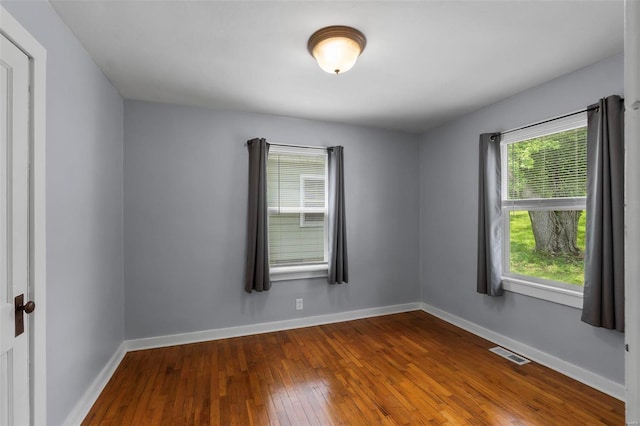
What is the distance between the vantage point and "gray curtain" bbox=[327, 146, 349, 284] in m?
3.68

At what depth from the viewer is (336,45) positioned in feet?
6.40

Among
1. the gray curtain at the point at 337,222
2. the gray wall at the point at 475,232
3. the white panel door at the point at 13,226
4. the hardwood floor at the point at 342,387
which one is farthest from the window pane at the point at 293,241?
the white panel door at the point at 13,226

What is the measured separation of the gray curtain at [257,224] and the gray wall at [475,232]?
219 cm

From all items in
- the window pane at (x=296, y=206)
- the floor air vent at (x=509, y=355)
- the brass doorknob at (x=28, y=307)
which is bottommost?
the floor air vent at (x=509, y=355)

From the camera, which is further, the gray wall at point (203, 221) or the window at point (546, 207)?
the gray wall at point (203, 221)

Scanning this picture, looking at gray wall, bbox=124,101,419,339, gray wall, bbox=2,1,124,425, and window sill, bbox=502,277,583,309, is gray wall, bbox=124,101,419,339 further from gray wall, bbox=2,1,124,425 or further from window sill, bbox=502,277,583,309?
window sill, bbox=502,277,583,309

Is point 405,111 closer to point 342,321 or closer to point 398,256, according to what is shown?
point 398,256

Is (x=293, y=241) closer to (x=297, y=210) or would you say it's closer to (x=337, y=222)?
(x=297, y=210)

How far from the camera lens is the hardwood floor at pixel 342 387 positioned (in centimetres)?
205

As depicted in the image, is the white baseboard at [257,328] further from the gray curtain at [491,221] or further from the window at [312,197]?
the gray curtain at [491,221]

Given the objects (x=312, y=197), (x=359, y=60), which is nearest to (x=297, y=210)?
(x=312, y=197)

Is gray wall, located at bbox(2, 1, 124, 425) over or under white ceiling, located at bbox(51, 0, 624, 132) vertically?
under

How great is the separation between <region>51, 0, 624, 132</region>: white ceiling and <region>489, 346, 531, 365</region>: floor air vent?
2.46 metres

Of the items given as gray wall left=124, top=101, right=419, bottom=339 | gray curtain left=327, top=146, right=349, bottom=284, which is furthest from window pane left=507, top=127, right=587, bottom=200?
gray curtain left=327, top=146, right=349, bottom=284
